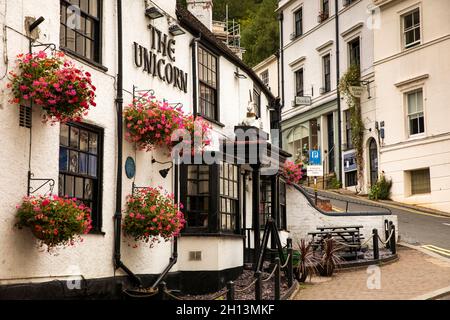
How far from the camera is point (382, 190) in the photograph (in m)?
29.3

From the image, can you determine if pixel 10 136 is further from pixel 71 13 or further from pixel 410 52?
pixel 410 52

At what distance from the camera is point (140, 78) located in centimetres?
1215

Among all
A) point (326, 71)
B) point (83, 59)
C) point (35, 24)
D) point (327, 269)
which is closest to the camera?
point (35, 24)

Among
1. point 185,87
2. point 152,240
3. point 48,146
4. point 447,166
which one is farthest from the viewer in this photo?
point 447,166

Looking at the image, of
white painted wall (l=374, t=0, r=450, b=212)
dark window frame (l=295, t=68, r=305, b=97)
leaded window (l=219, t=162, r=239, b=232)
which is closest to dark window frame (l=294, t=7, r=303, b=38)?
dark window frame (l=295, t=68, r=305, b=97)

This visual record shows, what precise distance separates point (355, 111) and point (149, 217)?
22709 millimetres

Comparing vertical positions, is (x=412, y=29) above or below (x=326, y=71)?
above

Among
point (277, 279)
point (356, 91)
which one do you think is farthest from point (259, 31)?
point (277, 279)

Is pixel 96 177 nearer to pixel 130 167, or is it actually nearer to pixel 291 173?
pixel 130 167

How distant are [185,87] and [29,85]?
5.77m

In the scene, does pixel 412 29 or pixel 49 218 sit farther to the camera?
pixel 412 29

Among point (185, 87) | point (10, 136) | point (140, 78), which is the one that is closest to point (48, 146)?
point (10, 136)

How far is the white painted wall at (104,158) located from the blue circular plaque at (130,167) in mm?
113

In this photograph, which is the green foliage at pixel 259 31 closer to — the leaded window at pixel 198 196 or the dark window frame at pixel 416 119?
the dark window frame at pixel 416 119
